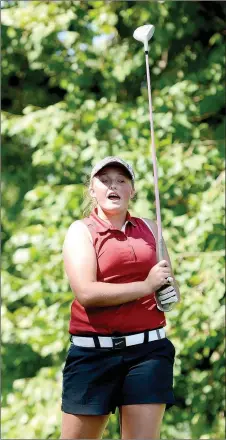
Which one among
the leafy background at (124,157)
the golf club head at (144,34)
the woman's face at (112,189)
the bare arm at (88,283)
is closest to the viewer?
the bare arm at (88,283)

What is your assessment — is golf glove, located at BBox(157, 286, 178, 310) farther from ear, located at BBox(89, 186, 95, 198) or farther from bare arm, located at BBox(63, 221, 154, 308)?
ear, located at BBox(89, 186, 95, 198)

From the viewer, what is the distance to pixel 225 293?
15.8 ft

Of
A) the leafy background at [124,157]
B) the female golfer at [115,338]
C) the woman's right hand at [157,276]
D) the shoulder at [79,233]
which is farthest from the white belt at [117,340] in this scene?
the leafy background at [124,157]

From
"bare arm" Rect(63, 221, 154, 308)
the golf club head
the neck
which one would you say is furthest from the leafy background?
"bare arm" Rect(63, 221, 154, 308)

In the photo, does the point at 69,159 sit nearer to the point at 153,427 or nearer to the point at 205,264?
the point at 205,264

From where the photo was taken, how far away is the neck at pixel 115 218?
2016mm

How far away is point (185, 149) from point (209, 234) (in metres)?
0.65

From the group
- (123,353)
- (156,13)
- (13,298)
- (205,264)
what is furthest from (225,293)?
(123,353)

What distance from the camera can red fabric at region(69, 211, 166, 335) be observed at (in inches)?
75.6

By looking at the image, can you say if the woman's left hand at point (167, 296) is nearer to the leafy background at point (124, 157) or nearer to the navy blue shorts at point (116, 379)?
the navy blue shorts at point (116, 379)

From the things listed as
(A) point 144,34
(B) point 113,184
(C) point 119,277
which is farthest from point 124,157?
(C) point 119,277

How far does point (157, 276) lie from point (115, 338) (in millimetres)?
171

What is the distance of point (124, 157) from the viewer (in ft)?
15.8

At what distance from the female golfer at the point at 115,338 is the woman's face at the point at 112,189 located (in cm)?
6
